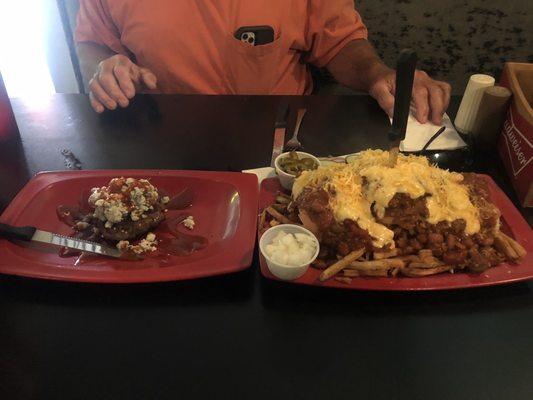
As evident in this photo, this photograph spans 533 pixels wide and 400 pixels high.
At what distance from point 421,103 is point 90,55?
1.85 meters

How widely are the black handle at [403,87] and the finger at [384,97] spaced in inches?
36.3

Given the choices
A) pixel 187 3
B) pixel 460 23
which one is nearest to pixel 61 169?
pixel 187 3

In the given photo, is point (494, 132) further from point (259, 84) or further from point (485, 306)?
point (259, 84)

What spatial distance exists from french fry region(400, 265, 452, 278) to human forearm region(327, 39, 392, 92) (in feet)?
4.54

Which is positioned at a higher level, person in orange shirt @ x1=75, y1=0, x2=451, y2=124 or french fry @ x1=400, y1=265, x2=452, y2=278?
person in orange shirt @ x1=75, y1=0, x2=451, y2=124

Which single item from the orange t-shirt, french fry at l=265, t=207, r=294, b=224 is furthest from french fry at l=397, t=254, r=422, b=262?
the orange t-shirt

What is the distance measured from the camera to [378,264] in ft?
4.16

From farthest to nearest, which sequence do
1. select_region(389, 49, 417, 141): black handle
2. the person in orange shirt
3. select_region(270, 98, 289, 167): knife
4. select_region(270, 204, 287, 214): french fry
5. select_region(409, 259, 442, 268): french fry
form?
the person in orange shirt → select_region(270, 98, 289, 167): knife → select_region(270, 204, 287, 214): french fry → select_region(409, 259, 442, 268): french fry → select_region(389, 49, 417, 141): black handle

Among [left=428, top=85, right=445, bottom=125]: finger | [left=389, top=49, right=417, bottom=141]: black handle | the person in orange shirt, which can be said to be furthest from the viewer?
the person in orange shirt

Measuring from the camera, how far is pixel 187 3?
2271 millimetres

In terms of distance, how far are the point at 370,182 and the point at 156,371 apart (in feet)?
2.68

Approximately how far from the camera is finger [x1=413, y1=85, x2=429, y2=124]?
84.0 inches

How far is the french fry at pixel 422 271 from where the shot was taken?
1.29 metres

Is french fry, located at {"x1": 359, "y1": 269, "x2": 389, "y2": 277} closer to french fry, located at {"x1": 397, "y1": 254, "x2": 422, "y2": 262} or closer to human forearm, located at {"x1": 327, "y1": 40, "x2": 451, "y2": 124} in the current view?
french fry, located at {"x1": 397, "y1": 254, "x2": 422, "y2": 262}
